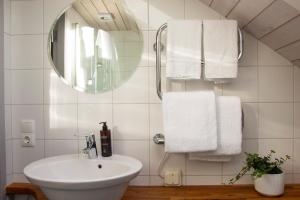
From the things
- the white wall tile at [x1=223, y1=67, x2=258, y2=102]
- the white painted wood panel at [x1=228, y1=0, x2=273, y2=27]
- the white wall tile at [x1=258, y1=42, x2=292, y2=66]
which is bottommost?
the white wall tile at [x1=223, y1=67, x2=258, y2=102]

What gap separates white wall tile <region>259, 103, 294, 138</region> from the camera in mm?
1357

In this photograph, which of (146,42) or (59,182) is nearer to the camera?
(59,182)

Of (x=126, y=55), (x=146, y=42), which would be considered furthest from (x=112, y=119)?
(x=146, y=42)

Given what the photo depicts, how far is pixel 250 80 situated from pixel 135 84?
64 cm

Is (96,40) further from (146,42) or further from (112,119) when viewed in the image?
(112,119)

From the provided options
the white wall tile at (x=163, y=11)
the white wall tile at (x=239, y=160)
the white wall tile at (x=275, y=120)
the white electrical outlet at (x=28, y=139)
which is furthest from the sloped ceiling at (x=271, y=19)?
the white electrical outlet at (x=28, y=139)

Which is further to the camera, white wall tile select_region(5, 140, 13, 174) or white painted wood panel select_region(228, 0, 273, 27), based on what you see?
white wall tile select_region(5, 140, 13, 174)

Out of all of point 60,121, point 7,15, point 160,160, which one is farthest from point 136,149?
point 7,15

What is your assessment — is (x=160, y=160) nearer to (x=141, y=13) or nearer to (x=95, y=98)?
(x=95, y=98)

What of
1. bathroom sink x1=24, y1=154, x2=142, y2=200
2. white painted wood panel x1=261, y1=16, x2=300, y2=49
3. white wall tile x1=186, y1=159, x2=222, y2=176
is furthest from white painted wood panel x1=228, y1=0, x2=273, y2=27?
bathroom sink x1=24, y1=154, x2=142, y2=200

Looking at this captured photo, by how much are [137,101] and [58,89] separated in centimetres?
45

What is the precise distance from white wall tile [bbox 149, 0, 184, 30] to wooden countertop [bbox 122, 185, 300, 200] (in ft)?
2.92

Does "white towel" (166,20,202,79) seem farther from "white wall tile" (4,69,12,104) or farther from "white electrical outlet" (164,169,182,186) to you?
"white wall tile" (4,69,12,104)

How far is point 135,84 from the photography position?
1.37 m
